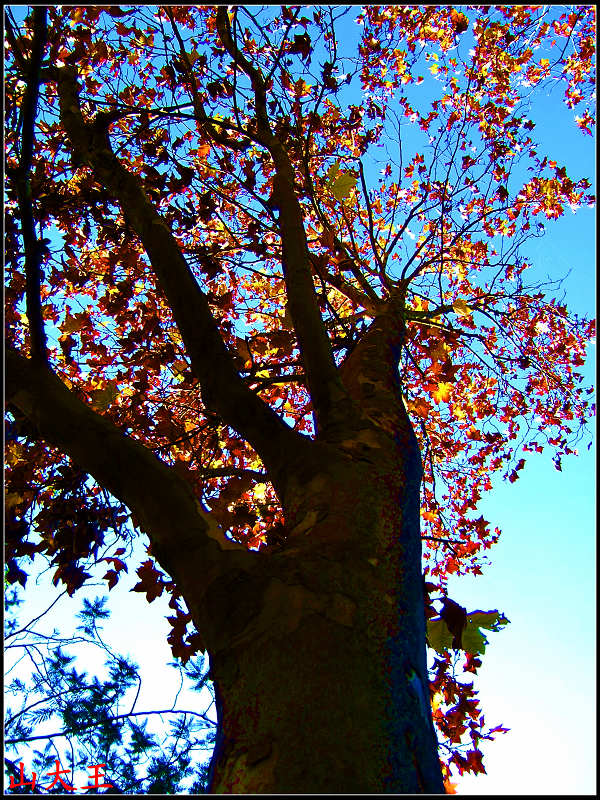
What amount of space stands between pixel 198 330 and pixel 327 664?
149 cm

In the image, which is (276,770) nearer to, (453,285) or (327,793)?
(327,793)

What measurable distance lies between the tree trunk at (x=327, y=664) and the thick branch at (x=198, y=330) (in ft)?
1.52

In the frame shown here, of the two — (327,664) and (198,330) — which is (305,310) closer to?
(198,330)

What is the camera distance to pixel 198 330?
2.13 m

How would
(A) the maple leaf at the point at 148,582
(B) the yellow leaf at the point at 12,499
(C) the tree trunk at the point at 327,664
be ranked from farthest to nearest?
(B) the yellow leaf at the point at 12,499
(A) the maple leaf at the point at 148,582
(C) the tree trunk at the point at 327,664

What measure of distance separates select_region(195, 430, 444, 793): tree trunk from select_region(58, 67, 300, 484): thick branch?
0.46 m

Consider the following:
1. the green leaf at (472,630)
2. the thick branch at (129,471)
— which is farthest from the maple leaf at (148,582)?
the green leaf at (472,630)

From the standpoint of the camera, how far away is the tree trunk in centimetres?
90

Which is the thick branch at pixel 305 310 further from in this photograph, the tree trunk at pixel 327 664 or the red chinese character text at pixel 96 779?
the red chinese character text at pixel 96 779

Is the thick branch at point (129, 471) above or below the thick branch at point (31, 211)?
below

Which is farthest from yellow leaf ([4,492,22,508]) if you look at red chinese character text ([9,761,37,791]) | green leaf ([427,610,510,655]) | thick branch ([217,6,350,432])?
green leaf ([427,610,510,655])

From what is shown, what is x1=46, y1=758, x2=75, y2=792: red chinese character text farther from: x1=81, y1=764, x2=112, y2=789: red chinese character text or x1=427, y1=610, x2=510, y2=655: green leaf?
x1=427, y1=610, x2=510, y2=655: green leaf

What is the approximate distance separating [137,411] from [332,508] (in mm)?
3520

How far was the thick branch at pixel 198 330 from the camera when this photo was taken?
6.34ft
